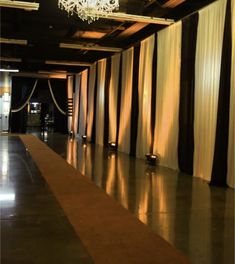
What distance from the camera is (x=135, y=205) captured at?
15.5 feet

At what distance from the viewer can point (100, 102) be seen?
13.6m

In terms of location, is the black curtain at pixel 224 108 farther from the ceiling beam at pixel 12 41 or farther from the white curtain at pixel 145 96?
the ceiling beam at pixel 12 41

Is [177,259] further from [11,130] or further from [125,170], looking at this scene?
[11,130]

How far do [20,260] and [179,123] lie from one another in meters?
5.33

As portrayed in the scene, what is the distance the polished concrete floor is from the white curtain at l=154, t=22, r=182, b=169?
55cm

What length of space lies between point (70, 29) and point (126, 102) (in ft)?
8.38

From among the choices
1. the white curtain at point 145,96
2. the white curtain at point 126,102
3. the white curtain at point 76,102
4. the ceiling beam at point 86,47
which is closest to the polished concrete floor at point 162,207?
the white curtain at point 145,96

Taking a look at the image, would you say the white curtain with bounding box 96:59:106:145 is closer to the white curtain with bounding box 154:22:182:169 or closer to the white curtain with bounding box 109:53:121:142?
the white curtain with bounding box 109:53:121:142

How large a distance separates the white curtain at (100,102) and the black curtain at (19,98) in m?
7.09

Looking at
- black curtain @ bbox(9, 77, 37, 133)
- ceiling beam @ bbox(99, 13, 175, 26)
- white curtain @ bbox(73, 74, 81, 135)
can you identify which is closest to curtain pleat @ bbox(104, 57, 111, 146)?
white curtain @ bbox(73, 74, 81, 135)

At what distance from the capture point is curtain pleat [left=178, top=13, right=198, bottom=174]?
7238 mm

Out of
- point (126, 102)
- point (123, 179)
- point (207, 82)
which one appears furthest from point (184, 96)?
point (126, 102)

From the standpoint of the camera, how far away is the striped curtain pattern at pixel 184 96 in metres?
6.09

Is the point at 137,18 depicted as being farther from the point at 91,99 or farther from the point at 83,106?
the point at 83,106
